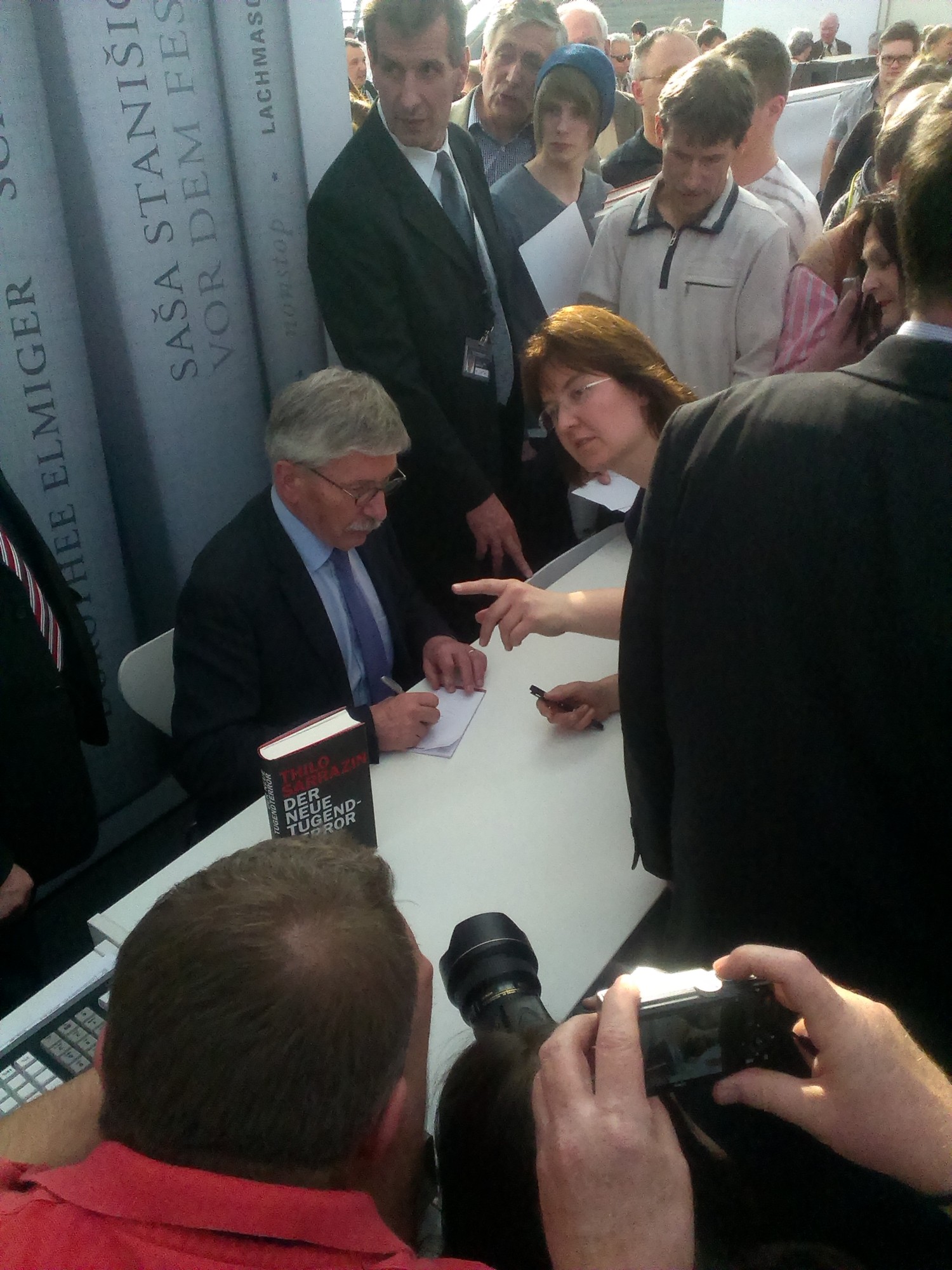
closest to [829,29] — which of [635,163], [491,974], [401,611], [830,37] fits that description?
[830,37]

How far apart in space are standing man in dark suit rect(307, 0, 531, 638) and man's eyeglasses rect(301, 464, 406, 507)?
49 centimetres

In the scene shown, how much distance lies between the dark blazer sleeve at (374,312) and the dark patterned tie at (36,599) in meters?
0.97

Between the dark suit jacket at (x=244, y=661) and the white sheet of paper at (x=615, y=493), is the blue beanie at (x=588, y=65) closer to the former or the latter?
the white sheet of paper at (x=615, y=493)

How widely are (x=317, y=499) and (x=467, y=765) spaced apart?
61 cm

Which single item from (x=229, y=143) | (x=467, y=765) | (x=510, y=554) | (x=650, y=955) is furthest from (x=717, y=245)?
(x=650, y=955)

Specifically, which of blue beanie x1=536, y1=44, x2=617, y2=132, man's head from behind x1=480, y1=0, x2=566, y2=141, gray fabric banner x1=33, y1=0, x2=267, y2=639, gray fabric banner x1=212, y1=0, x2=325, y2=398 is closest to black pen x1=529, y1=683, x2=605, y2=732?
gray fabric banner x1=33, y1=0, x2=267, y2=639

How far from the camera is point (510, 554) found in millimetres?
2283

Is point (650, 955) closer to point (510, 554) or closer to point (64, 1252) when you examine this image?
point (64, 1252)

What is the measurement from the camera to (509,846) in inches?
51.3

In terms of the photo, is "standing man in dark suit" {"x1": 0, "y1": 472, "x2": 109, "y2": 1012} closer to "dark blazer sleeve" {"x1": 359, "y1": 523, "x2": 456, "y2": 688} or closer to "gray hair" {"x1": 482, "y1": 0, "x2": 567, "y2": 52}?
"dark blazer sleeve" {"x1": 359, "y1": 523, "x2": 456, "y2": 688}

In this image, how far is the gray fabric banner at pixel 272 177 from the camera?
196 centimetres

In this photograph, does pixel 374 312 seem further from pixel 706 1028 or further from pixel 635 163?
pixel 706 1028

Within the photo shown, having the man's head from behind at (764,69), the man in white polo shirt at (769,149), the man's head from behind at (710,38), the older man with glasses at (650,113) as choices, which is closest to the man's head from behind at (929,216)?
the man in white polo shirt at (769,149)

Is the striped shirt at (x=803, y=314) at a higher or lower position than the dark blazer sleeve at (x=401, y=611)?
higher
